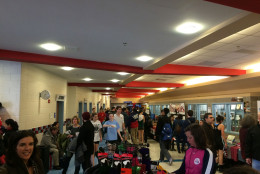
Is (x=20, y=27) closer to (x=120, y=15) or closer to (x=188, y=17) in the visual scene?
(x=120, y=15)

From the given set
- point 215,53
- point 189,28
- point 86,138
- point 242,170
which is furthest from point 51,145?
point 242,170

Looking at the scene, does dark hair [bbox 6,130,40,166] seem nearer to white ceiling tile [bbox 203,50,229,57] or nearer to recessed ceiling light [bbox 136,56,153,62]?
recessed ceiling light [bbox 136,56,153,62]

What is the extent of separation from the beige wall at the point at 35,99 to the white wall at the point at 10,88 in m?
0.13

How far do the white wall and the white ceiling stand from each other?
41.3 inches

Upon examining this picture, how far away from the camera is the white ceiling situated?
2.79 meters

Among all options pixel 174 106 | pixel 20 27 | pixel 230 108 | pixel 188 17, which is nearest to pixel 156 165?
pixel 188 17

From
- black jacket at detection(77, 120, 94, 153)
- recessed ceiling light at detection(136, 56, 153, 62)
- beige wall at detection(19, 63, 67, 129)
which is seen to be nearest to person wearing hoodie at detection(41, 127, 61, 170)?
beige wall at detection(19, 63, 67, 129)

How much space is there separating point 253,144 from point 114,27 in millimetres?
3084

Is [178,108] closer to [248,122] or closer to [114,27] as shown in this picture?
[248,122]

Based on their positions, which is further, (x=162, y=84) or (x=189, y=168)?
(x=162, y=84)

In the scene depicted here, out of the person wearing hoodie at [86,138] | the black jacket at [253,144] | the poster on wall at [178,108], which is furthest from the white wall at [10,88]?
the poster on wall at [178,108]

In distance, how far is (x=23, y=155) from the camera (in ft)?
5.77

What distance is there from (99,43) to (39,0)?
1877 millimetres

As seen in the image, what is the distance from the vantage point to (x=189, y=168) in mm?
2184
